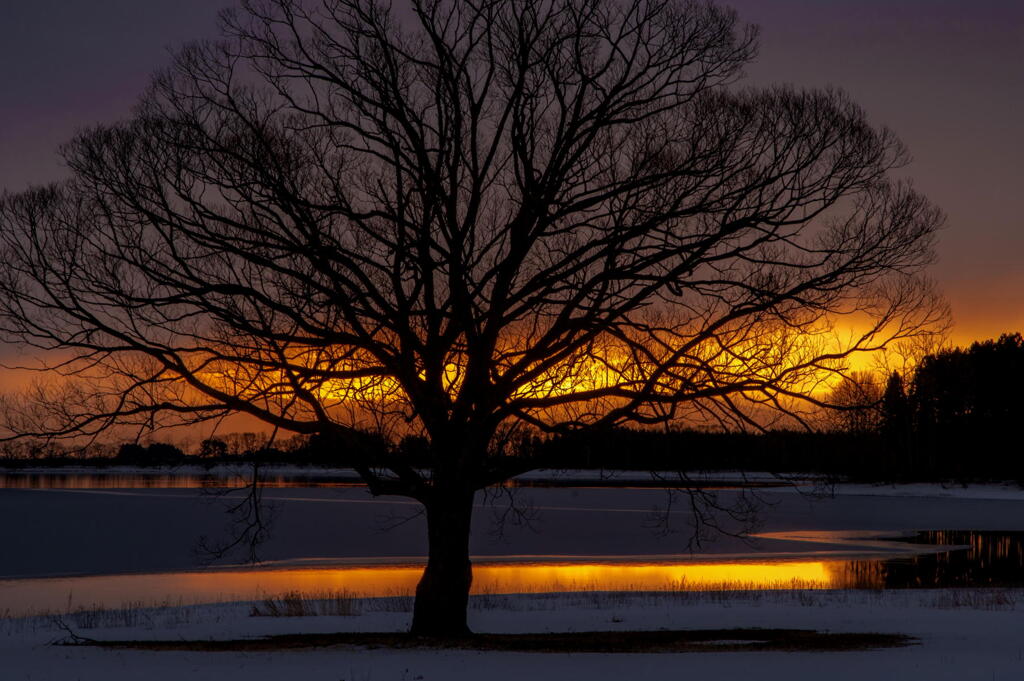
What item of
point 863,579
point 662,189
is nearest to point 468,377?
point 662,189

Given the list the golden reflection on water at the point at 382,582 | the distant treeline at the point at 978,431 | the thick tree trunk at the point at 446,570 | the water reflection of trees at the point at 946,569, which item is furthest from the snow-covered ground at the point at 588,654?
the distant treeline at the point at 978,431

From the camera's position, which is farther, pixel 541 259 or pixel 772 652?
pixel 541 259

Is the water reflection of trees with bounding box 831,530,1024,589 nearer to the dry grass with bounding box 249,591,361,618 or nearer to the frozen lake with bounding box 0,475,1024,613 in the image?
the frozen lake with bounding box 0,475,1024,613

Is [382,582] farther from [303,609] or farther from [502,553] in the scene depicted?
[502,553]

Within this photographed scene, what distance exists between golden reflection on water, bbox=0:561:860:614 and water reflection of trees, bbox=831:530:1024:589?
25.3 inches

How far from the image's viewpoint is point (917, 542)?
150 ft

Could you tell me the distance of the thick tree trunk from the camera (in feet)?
49.7

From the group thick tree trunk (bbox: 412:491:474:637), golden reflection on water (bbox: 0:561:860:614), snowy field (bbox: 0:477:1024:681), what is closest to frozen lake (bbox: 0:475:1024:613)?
golden reflection on water (bbox: 0:561:860:614)

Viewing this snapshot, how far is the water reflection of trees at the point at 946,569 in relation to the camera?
3034cm

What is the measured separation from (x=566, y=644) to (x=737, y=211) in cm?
679

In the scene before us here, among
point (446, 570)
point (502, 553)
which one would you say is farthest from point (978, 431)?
point (446, 570)

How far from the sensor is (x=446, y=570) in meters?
15.2

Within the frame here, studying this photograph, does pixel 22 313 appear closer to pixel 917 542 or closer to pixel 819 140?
pixel 819 140

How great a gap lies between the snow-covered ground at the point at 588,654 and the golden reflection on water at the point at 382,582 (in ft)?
16.1
